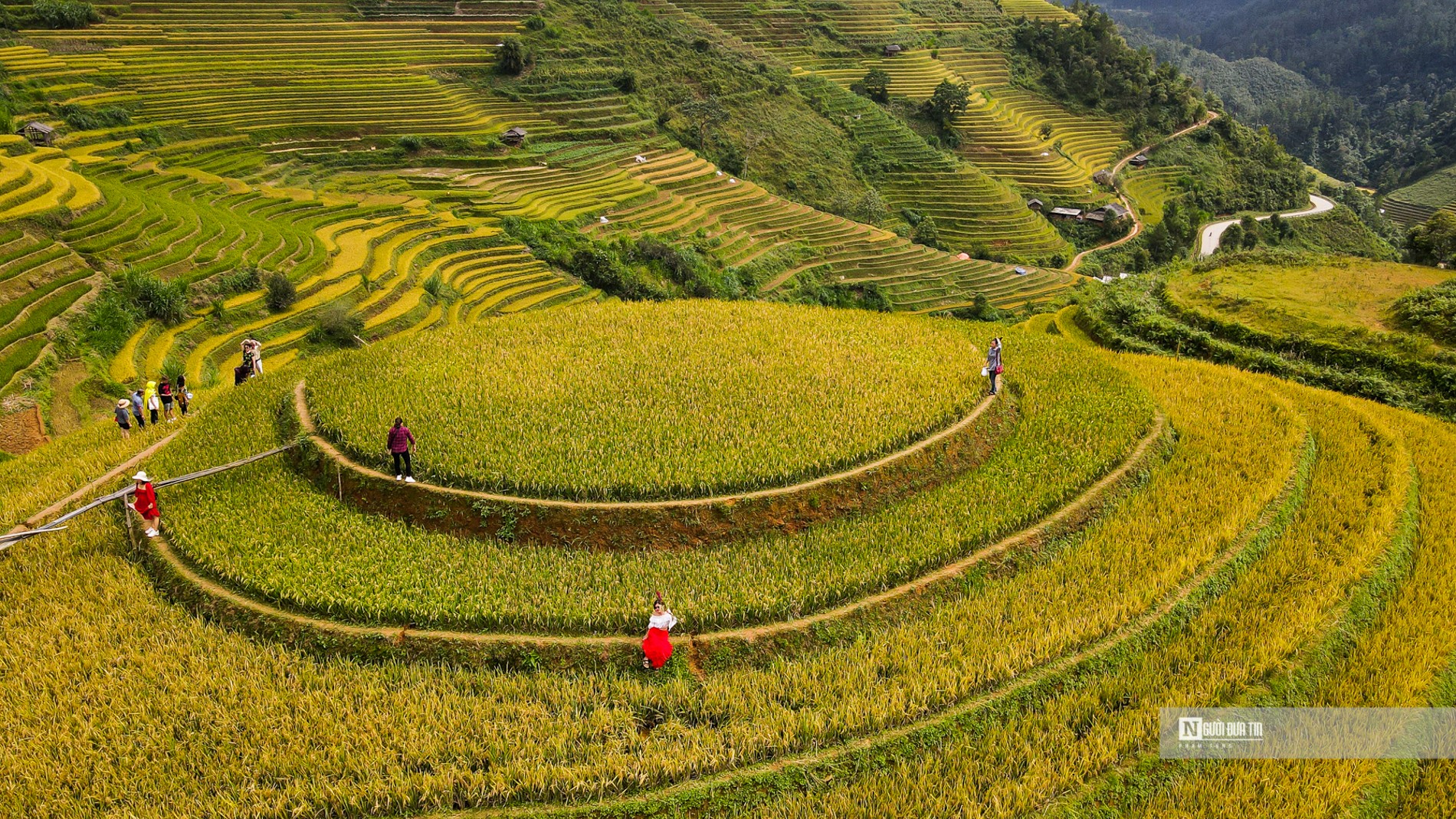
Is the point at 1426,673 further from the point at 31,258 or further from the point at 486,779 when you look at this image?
the point at 31,258

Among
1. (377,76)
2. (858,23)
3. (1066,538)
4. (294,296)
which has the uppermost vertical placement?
(858,23)

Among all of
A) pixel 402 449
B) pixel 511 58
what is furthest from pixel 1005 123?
pixel 402 449

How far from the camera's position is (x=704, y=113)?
6025 cm

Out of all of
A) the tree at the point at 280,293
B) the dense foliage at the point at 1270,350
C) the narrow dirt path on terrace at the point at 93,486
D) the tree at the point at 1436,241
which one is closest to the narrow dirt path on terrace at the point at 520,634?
the narrow dirt path on terrace at the point at 93,486

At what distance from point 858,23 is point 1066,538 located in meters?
83.8

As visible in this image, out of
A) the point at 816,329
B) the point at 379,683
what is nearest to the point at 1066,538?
the point at 816,329

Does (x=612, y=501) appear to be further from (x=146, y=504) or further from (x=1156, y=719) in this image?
(x=1156, y=719)

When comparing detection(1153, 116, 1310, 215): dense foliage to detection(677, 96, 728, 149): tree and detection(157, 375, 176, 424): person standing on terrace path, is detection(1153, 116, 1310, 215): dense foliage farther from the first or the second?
detection(157, 375, 176, 424): person standing on terrace path

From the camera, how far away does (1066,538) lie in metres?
12.8

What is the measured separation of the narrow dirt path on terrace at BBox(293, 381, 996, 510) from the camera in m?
11.7

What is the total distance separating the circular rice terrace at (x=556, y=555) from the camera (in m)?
10.0

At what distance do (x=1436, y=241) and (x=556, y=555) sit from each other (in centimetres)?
3553

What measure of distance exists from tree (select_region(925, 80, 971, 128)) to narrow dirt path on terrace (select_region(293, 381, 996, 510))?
62.6 meters

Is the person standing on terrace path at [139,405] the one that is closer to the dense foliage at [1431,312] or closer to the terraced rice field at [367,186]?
the terraced rice field at [367,186]
